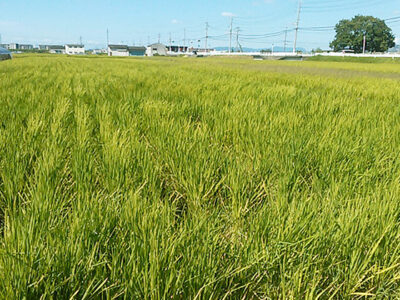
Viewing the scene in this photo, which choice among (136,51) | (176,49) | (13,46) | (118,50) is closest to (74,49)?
(118,50)

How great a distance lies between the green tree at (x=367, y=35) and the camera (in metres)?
76.7

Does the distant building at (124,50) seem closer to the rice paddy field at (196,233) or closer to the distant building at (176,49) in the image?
the distant building at (176,49)

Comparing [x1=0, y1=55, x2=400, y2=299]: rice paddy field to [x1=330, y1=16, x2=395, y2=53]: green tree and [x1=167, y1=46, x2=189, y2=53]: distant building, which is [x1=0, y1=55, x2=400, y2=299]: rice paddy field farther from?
[x1=167, y1=46, x2=189, y2=53]: distant building

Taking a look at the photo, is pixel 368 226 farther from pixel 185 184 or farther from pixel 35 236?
pixel 35 236

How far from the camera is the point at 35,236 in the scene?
2.18 feet

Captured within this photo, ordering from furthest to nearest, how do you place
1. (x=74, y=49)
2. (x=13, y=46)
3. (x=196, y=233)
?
(x=13, y=46) → (x=74, y=49) → (x=196, y=233)

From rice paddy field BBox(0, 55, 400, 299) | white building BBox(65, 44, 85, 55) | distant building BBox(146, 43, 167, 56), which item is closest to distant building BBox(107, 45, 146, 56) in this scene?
distant building BBox(146, 43, 167, 56)

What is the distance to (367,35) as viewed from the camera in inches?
3031

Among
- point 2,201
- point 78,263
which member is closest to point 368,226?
point 78,263

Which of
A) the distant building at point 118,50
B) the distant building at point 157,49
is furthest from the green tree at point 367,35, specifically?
the distant building at point 118,50

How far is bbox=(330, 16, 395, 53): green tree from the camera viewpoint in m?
76.7

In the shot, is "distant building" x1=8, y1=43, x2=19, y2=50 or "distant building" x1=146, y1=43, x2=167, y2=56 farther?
"distant building" x1=8, y1=43, x2=19, y2=50

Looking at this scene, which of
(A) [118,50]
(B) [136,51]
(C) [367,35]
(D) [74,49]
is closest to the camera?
(C) [367,35]

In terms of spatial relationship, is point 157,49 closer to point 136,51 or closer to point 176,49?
point 136,51
